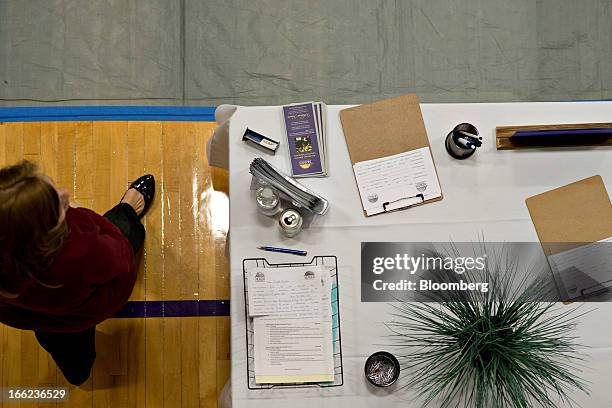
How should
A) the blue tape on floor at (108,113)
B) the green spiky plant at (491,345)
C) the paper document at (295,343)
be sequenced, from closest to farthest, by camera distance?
1. the green spiky plant at (491,345)
2. the paper document at (295,343)
3. the blue tape on floor at (108,113)

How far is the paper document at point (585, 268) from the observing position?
146 cm

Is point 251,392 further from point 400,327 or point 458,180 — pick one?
point 458,180

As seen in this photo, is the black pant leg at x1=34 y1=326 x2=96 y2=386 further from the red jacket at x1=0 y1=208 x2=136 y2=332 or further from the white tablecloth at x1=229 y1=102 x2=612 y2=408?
the white tablecloth at x1=229 y1=102 x2=612 y2=408

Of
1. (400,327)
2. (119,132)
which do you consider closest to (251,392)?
(400,327)

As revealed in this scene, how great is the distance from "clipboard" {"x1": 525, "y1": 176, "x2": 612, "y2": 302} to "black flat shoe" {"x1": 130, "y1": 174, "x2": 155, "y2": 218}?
4.13ft

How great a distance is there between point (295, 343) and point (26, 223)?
0.68 meters

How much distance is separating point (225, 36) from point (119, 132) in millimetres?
552

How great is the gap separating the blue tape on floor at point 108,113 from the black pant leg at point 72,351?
806mm

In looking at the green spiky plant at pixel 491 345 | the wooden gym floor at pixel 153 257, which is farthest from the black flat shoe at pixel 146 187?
the green spiky plant at pixel 491 345

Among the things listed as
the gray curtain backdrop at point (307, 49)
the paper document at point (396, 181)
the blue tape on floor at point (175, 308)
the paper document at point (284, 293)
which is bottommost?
the blue tape on floor at point (175, 308)

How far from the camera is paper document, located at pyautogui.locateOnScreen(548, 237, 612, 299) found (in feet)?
4.80

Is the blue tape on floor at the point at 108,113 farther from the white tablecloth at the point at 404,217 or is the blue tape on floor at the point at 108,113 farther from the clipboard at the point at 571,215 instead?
the clipboard at the point at 571,215

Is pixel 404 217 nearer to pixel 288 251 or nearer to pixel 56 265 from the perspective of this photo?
pixel 288 251

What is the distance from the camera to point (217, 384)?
6.59 feet
